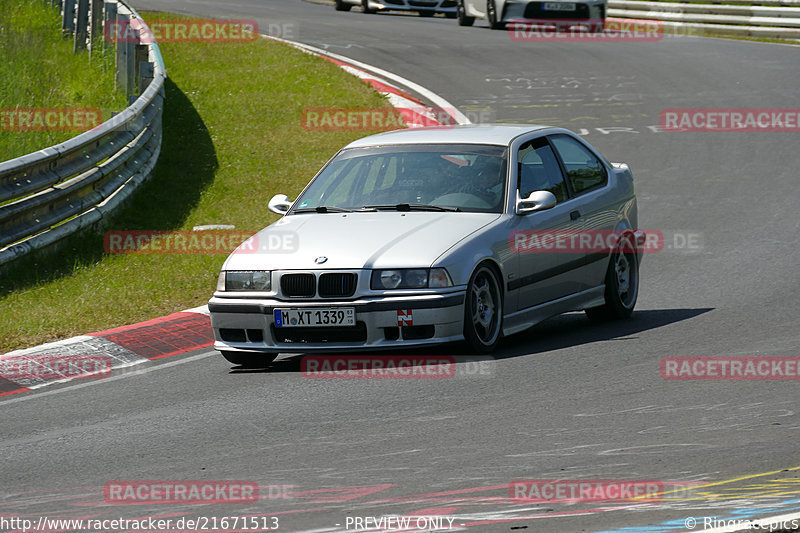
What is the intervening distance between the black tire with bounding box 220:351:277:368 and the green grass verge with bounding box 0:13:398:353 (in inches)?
59.4

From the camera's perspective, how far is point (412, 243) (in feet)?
28.0

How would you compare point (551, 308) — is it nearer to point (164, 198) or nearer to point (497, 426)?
point (497, 426)

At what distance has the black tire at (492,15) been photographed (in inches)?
1139

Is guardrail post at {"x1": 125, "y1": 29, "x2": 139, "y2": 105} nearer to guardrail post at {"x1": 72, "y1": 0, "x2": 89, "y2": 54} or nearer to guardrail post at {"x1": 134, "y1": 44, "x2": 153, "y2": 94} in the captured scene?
guardrail post at {"x1": 134, "y1": 44, "x2": 153, "y2": 94}

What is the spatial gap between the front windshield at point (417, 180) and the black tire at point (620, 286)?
1.44 metres

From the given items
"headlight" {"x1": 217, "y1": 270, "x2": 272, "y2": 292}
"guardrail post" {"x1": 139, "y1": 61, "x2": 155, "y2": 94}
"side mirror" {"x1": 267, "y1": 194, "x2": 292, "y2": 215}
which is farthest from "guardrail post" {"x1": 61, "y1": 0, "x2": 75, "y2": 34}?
"headlight" {"x1": 217, "y1": 270, "x2": 272, "y2": 292}

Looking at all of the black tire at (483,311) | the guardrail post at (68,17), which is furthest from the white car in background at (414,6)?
the black tire at (483,311)

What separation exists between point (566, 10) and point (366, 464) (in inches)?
899

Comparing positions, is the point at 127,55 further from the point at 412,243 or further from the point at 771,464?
the point at 771,464

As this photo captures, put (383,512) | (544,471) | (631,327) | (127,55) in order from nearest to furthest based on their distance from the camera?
(383,512) < (544,471) < (631,327) < (127,55)

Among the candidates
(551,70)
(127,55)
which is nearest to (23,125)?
(127,55)

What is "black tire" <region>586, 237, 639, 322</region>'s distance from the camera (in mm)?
10312

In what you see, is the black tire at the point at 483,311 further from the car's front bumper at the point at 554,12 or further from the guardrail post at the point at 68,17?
the car's front bumper at the point at 554,12

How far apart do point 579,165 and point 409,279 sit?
2530mm
